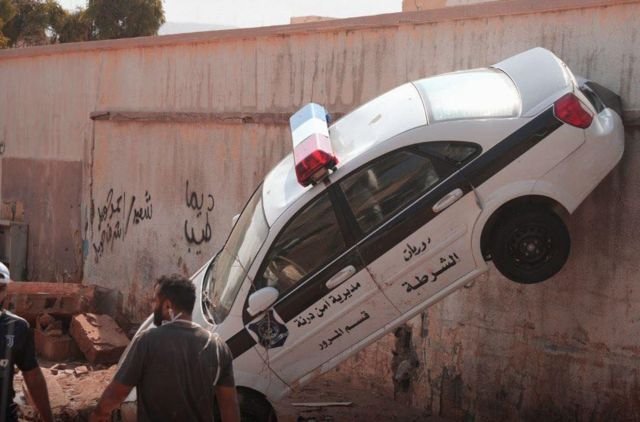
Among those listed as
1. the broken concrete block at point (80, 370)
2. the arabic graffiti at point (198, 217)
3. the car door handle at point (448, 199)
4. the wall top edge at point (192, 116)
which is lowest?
the broken concrete block at point (80, 370)

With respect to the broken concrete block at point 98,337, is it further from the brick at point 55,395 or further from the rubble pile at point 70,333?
the brick at point 55,395

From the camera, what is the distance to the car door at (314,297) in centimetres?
728

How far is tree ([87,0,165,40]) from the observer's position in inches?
1332

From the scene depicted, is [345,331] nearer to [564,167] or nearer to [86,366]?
[564,167]

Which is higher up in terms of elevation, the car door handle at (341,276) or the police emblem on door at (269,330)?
the car door handle at (341,276)

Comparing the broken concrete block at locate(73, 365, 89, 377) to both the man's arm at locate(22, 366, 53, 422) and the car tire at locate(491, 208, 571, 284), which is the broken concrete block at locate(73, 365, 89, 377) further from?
the man's arm at locate(22, 366, 53, 422)

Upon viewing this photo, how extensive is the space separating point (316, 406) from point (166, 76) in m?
5.58

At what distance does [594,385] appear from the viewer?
810 centimetres

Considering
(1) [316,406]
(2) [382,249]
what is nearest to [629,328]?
(2) [382,249]

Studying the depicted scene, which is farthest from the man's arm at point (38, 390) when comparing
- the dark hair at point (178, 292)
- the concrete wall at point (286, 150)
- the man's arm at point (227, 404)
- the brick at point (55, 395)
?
the concrete wall at point (286, 150)

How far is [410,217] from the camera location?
7102 millimetres

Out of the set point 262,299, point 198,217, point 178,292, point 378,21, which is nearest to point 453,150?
point 262,299

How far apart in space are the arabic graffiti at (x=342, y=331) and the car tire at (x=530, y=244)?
3.14 ft

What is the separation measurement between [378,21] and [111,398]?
6.03m
